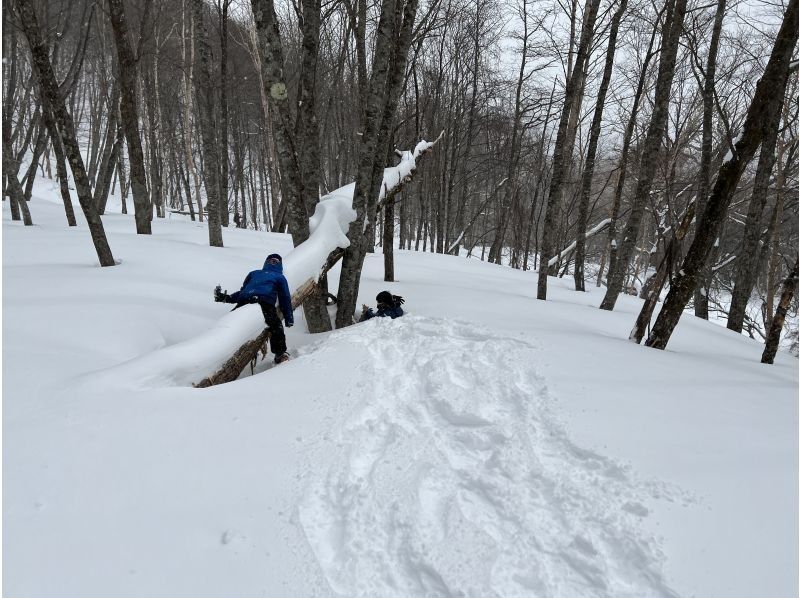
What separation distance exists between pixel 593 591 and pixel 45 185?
110 feet

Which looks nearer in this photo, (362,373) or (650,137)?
(362,373)

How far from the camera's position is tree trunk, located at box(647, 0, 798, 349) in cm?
377

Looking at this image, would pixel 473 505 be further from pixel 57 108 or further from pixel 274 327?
pixel 57 108

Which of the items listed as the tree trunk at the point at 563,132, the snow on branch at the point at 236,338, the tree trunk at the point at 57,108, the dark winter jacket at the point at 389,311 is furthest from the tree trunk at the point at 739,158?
the tree trunk at the point at 57,108

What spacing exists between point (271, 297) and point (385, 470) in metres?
2.57

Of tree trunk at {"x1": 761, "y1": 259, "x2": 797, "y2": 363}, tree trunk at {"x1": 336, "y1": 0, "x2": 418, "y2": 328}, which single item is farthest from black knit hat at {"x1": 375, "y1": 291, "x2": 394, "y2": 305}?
tree trunk at {"x1": 761, "y1": 259, "x2": 797, "y2": 363}

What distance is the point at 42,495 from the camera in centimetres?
186

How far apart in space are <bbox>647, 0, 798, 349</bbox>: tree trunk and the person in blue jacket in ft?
14.3

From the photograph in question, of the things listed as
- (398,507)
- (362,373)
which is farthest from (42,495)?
(362,373)

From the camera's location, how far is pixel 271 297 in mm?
4324

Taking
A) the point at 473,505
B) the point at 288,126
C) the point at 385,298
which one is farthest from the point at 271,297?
the point at 473,505

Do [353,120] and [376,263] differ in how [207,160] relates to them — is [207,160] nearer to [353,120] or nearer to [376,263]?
[376,263]

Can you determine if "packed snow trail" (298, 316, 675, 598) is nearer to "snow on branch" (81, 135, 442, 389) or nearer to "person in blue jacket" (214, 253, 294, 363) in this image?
"snow on branch" (81, 135, 442, 389)

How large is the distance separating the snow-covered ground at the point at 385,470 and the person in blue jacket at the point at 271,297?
0.86 feet
